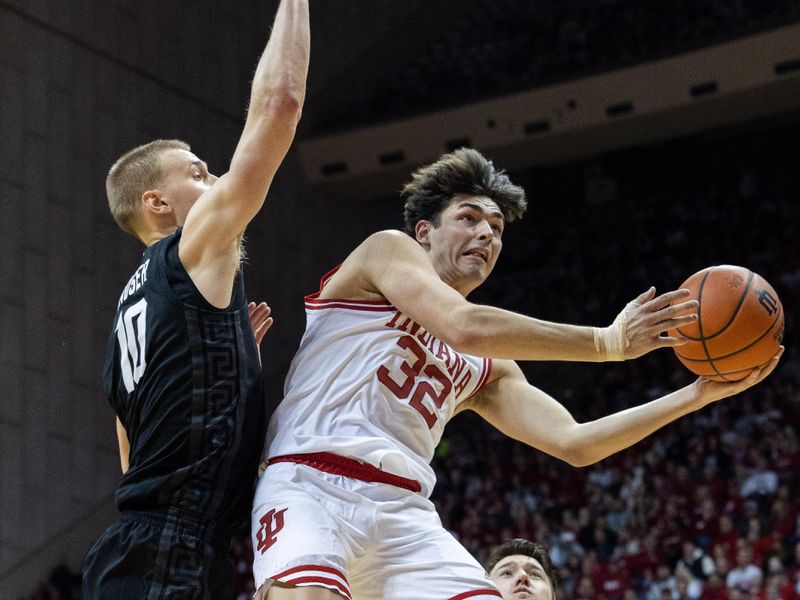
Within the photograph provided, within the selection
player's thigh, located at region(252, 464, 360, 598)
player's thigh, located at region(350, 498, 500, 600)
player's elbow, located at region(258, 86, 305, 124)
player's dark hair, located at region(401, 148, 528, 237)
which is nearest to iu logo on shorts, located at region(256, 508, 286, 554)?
player's thigh, located at region(252, 464, 360, 598)

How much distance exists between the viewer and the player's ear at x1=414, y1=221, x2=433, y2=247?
3.80 m

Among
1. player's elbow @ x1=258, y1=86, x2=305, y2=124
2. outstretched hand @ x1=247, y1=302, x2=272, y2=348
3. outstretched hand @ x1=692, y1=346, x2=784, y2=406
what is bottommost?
outstretched hand @ x1=692, y1=346, x2=784, y2=406

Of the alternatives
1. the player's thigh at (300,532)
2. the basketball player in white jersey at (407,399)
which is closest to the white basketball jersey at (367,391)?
the basketball player in white jersey at (407,399)

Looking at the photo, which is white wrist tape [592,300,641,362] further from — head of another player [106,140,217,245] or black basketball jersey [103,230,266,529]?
head of another player [106,140,217,245]

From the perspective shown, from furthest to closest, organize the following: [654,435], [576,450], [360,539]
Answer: [654,435]
[576,450]
[360,539]

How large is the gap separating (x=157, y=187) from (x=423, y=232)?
0.95 metres

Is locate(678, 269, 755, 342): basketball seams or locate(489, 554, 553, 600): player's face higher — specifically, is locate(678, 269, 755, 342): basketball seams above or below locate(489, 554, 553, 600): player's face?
above

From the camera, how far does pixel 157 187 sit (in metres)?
3.29

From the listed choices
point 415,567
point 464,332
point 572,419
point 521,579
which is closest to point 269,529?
point 415,567

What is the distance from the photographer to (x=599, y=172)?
20.6m

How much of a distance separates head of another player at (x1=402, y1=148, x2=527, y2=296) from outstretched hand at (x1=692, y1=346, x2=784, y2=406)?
0.76 m

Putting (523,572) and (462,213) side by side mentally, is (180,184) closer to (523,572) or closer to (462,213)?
(462,213)

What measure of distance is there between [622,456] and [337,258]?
263 inches

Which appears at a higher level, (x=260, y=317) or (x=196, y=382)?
(x=260, y=317)
